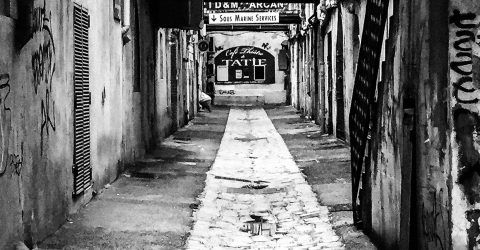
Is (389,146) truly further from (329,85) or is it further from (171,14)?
(329,85)

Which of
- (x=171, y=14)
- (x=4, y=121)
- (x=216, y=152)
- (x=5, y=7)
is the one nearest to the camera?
(x=4, y=121)

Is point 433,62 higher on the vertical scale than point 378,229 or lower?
higher

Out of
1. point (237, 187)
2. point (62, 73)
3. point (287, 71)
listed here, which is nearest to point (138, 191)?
point (237, 187)

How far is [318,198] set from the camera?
30.5 feet

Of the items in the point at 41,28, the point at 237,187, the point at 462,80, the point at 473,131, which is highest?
the point at 41,28

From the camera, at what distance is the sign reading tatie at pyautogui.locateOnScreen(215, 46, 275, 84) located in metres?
45.2

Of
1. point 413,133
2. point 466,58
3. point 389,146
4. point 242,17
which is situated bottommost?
point 389,146

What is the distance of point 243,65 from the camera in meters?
45.6

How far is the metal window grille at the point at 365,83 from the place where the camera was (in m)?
6.27

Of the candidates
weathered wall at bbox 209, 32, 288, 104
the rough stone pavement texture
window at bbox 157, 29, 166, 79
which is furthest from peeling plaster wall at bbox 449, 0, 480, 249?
weathered wall at bbox 209, 32, 288, 104

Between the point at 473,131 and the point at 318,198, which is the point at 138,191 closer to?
the point at 318,198

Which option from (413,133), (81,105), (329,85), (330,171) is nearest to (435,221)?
(413,133)

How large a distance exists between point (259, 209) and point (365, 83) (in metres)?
2.88

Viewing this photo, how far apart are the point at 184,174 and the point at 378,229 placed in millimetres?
5708
